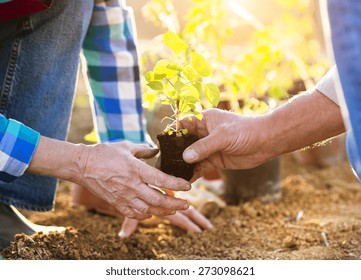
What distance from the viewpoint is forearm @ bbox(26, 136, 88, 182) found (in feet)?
5.73

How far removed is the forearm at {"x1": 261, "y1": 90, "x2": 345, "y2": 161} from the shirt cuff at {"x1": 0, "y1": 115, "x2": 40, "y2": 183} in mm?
698

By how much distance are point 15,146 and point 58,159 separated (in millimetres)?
127

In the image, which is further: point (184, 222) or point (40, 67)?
point (184, 222)

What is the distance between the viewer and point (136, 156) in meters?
1.92

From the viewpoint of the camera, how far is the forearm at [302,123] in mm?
1824

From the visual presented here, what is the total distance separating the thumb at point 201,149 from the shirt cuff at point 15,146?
1.41ft

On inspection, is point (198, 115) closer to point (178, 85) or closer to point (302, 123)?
point (178, 85)

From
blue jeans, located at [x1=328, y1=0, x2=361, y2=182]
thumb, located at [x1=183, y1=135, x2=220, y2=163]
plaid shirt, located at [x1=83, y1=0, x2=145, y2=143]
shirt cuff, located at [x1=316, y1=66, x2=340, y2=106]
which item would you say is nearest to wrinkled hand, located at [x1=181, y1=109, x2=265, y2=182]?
thumb, located at [x1=183, y1=135, x2=220, y2=163]

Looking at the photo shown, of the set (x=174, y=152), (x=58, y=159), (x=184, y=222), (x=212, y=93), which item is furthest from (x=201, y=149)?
(x=184, y=222)

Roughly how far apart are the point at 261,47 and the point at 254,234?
0.89m

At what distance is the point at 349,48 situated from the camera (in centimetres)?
118

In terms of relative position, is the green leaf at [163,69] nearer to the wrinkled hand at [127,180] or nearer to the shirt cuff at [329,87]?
the wrinkled hand at [127,180]

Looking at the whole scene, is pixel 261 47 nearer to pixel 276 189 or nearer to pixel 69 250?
pixel 276 189

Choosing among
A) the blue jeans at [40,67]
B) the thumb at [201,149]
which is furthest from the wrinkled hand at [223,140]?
the blue jeans at [40,67]
